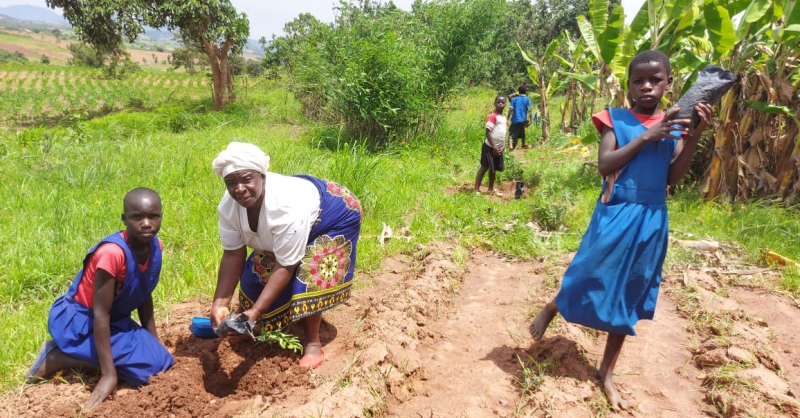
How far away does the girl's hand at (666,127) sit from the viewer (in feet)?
5.88

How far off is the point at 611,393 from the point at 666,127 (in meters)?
1.23

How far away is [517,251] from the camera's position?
408 cm

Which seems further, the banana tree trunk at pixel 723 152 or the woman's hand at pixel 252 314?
the banana tree trunk at pixel 723 152

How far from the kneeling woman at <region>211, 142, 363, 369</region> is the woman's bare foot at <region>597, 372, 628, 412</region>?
4.68 ft

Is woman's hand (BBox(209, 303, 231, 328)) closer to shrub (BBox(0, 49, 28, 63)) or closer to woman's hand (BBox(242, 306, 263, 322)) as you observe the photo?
woman's hand (BBox(242, 306, 263, 322))

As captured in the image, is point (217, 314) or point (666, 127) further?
point (217, 314)

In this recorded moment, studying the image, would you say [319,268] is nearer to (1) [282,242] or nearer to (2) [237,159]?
(1) [282,242]

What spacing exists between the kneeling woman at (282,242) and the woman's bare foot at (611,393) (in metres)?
1.43

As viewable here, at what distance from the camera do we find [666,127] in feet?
5.94

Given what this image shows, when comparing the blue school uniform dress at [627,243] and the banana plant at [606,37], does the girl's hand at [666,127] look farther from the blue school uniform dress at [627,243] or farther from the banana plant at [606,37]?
the banana plant at [606,37]

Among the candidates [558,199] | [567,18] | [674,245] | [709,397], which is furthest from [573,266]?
[567,18]

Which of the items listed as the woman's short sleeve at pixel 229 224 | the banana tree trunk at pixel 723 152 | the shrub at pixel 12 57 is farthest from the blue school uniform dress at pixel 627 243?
the shrub at pixel 12 57

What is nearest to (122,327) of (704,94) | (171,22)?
(704,94)

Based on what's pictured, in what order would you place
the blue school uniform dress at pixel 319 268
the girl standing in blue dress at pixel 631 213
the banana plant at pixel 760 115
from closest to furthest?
the girl standing in blue dress at pixel 631 213
the blue school uniform dress at pixel 319 268
the banana plant at pixel 760 115
